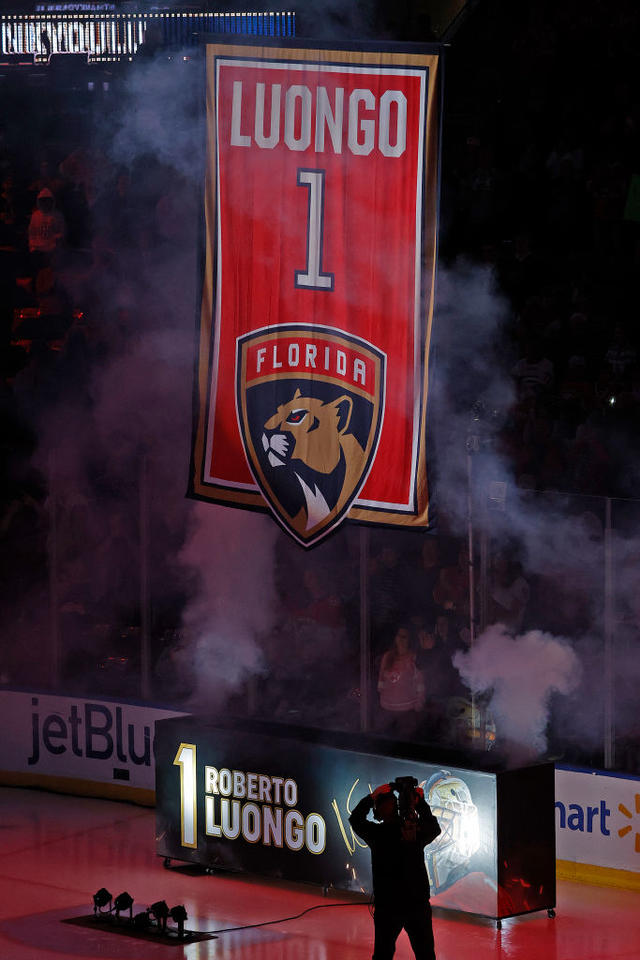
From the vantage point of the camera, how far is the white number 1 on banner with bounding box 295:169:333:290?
418 inches

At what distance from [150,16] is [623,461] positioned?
6.86 m

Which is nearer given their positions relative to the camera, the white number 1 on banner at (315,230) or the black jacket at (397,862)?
the black jacket at (397,862)

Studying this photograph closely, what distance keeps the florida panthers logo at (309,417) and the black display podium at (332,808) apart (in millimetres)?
1512

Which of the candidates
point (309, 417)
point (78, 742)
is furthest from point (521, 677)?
point (78, 742)

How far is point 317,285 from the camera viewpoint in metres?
10.7

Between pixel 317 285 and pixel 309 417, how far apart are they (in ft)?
2.81

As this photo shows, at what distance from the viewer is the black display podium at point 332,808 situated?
33.6 ft

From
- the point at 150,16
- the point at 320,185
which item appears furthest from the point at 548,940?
the point at 150,16

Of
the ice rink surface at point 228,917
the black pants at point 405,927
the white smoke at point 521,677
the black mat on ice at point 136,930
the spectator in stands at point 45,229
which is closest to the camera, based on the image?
the black pants at point 405,927

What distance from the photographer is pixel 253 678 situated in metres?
13.6

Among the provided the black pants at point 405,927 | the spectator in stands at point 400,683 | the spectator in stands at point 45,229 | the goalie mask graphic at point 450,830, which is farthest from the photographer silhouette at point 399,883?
the spectator in stands at point 45,229

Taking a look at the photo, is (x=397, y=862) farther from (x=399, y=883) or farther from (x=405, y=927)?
(x=405, y=927)

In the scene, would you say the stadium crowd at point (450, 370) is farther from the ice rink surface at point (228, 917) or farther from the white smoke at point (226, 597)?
the ice rink surface at point (228, 917)

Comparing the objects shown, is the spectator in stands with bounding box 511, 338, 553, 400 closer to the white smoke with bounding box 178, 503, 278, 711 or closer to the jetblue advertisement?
the white smoke with bounding box 178, 503, 278, 711
